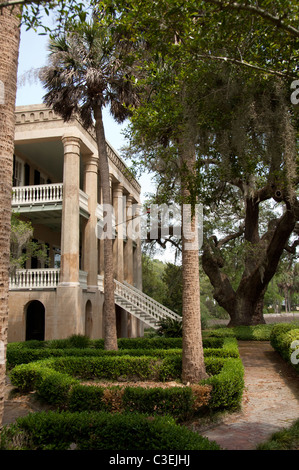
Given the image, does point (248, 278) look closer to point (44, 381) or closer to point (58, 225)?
point (58, 225)

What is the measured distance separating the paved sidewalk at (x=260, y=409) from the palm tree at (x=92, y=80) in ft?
15.2

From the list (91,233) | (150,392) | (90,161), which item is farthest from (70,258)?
(150,392)

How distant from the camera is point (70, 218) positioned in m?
16.2

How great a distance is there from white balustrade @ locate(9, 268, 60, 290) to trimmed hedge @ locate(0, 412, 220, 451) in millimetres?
11652

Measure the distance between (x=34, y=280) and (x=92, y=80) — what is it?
8.34 metres

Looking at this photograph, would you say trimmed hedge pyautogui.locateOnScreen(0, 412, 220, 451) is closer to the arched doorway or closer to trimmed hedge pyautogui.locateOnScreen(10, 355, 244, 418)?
trimmed hedge pyautogui.locateOnScreen(10, 355, 244, 418)

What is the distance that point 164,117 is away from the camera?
337 inches

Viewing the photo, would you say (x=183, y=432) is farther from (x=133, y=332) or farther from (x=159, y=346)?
(x=133, y=332)

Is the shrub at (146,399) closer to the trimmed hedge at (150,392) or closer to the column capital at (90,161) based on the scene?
the trimmed hedge at (150,392)

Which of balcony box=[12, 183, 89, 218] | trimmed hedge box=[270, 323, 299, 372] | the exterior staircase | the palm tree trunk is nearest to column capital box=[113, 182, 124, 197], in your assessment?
the exterior staircase

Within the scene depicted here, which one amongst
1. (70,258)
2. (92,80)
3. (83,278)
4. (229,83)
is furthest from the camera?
(83,278)

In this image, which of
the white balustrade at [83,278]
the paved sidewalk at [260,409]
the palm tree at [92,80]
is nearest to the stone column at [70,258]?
the white balustrade at [83,278]

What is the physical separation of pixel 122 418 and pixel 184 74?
234 inches
